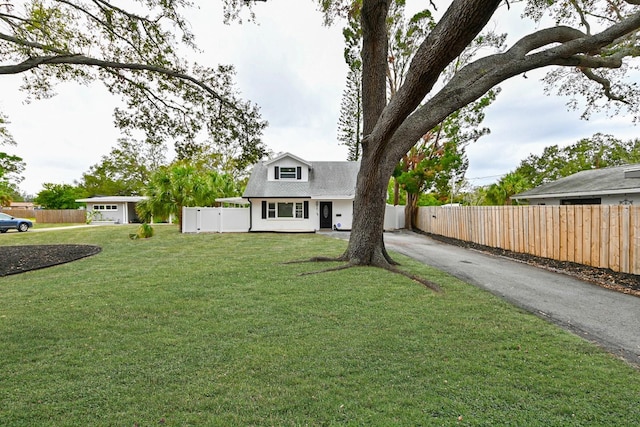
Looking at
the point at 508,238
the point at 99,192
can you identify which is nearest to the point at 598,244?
the point at 508,238

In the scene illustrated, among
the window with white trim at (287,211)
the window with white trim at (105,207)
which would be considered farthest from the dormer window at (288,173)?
the window with white trim at (105,207)

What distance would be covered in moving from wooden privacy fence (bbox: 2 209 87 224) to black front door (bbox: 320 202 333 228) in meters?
28.6

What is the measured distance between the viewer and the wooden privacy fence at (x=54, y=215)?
32812mm

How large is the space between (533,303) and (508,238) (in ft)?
23.3

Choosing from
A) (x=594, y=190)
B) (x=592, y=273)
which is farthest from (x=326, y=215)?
(x=592, y=273)

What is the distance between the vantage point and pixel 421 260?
381 inches

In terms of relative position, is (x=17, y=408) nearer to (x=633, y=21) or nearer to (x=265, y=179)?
(x=633, y=21)

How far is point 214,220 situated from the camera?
19750 mm

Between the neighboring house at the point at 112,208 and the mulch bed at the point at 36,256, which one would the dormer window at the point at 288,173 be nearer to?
the mulch bed at the point at 36,256

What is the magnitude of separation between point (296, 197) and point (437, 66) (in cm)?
1555

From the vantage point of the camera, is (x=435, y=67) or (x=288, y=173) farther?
(x=288, y=173)

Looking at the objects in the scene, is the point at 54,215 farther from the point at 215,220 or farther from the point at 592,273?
the point at 592,273

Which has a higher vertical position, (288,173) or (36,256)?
(288,173)

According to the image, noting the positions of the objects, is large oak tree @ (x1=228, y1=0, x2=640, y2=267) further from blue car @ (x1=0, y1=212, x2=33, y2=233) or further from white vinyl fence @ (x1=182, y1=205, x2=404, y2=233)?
blue car @ (x1=0, y1=212, x2=33, y2=233)
